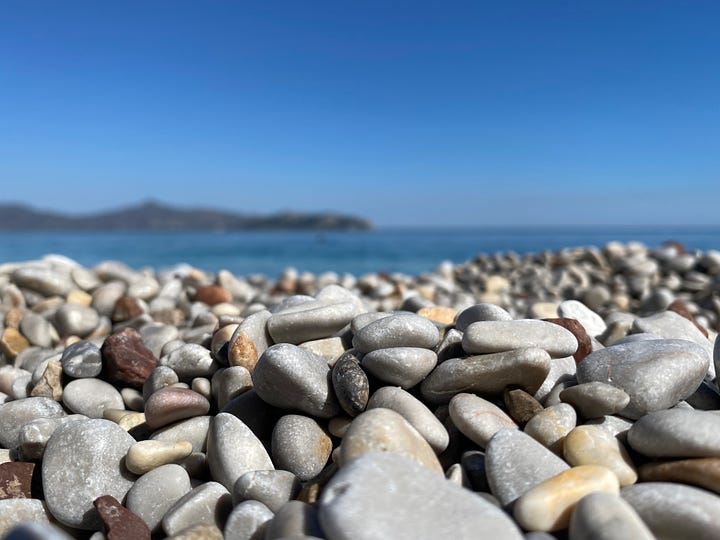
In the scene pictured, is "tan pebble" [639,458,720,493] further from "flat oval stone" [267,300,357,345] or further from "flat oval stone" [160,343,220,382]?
"flat oval stone" [160,343,220,382]

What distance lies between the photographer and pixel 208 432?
235 cm

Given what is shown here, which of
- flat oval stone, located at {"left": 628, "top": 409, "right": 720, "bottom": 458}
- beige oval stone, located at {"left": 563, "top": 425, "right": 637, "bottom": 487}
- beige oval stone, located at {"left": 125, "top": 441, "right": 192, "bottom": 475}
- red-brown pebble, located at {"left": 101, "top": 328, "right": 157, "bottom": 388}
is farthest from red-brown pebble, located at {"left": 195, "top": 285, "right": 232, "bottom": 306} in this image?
flat oval stone, located at {"left": 628, "top": 409, "right": 720, "bottom": 458}

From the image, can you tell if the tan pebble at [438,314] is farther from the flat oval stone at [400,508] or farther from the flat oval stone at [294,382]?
the flat oval stone at [400,508]

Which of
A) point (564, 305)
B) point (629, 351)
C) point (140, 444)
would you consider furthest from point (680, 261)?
point (140, 444)

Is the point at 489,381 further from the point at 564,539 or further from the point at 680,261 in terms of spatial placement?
the point at 680,261

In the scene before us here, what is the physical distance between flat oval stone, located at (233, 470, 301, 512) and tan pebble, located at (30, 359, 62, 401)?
4.65 feet

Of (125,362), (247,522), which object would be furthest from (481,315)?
(125,362)

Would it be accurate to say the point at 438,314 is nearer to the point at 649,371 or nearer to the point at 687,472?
the point at 649,371

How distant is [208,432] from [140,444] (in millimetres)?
277

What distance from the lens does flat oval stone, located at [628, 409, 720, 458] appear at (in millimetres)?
1782

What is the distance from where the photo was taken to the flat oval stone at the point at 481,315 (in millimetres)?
2623

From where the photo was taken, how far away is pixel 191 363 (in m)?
2.81

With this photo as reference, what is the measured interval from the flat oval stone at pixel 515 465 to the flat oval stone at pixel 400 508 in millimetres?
265

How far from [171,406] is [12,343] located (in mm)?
2304
